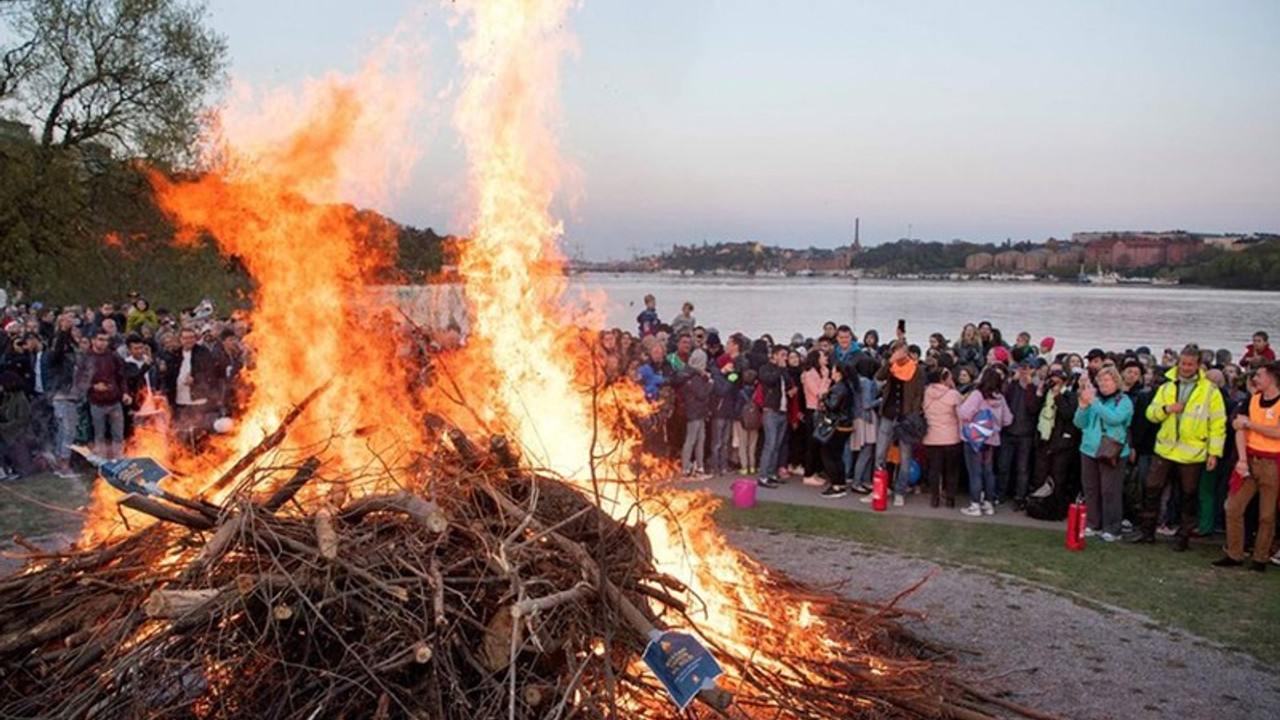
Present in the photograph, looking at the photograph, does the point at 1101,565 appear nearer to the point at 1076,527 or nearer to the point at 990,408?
the point at 1076,527

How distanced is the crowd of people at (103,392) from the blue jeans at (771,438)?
7.09 metres

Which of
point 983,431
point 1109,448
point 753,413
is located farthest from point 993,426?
point 753,413

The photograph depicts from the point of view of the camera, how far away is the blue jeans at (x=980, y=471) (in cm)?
1102

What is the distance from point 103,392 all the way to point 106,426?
0.61 meters

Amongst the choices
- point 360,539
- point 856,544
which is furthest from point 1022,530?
point 360,539

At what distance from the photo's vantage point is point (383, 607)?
4.27 metres

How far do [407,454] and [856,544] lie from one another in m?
5.20

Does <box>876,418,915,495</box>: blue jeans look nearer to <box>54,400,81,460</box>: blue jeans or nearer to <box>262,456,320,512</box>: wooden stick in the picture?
<box>262,456,320,512</box>: wooden stick

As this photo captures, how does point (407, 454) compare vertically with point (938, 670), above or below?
above

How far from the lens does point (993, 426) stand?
1090 centimetres

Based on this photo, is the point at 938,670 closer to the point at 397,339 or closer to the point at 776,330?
the point at 397,339

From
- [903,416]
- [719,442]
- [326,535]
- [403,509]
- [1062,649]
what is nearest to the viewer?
[326,535]

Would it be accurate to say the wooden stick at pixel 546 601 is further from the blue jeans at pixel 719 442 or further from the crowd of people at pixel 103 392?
the crowd of people at pixel 103 392

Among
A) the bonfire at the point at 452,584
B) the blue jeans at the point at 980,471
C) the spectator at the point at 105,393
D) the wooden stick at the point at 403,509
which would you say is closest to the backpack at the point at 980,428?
the blue jeans at the point at 980,471
